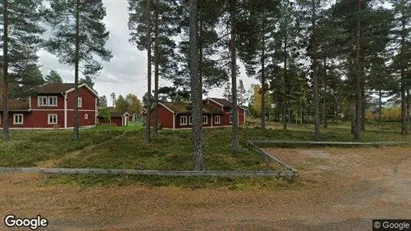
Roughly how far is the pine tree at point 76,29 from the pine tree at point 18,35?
1.84 meters

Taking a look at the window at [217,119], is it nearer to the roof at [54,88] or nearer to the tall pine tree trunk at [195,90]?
the roof at [54,88]

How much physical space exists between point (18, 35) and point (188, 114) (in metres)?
22.7

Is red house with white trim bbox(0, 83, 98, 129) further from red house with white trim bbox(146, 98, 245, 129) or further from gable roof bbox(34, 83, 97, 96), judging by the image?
red house with white trim bbox(146, 98, 245, 129)

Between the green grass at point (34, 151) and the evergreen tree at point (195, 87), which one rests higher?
the evergreen tree at point (195, 87)

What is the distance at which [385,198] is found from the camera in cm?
775

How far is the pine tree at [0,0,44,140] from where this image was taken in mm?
17875

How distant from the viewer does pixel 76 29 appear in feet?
58.3

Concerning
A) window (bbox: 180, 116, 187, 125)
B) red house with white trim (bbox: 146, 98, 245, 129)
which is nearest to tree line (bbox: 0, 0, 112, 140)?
red house with white trim (bbox: 146, 98, 245, 129)

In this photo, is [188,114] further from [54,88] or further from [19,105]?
[19,105]

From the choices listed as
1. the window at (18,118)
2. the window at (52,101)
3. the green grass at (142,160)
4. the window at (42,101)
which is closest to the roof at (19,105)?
the window at (18,118)

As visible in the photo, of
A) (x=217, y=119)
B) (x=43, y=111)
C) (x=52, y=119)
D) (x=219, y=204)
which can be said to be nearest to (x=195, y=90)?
(x=219, y=204)

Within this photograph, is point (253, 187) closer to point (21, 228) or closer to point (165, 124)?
point (21, 228)

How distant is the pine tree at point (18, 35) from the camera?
1788 centimetres

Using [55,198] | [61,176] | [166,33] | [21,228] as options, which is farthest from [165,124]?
[21,228]
